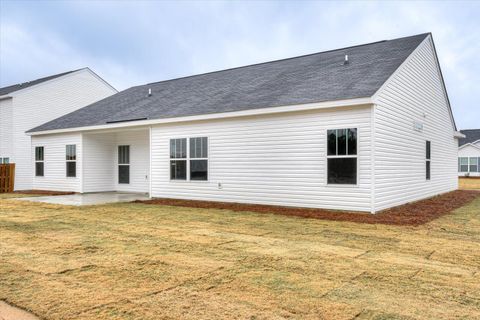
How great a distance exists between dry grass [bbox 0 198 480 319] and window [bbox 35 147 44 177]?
38.8 feet

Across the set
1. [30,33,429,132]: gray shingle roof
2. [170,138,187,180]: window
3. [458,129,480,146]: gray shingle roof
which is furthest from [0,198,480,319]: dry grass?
[458,129,480,146]: gray shingle roof

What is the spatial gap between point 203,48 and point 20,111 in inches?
723

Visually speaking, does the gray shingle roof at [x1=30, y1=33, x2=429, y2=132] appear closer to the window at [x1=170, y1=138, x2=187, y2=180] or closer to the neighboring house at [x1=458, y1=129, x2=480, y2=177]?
the window at [x1=170, y1=138, x2=187, y2=180]

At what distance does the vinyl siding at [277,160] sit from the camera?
385 inches

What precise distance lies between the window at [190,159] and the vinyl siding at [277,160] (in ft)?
0.65

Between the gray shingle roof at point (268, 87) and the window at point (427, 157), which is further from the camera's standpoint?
the window at point (427, 157)

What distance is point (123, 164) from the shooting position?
58.3 ft

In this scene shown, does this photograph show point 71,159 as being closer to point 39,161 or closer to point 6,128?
point 39,161

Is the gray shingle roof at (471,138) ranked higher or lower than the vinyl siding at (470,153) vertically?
higher

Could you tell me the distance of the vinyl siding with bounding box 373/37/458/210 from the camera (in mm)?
10094

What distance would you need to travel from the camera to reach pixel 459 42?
1133 inches

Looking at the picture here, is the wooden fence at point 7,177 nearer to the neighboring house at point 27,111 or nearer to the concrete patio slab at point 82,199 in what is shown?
the neighboring house at point 27,111

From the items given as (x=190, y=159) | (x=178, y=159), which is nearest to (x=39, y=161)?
(x=178, y=159)

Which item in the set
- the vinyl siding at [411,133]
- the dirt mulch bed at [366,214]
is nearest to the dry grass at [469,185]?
the vinyl siding at [411,133]
